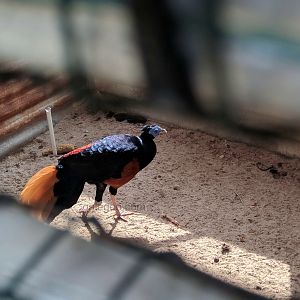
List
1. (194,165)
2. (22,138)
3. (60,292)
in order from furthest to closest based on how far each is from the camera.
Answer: (22,138) < (194,165) < (60,292)

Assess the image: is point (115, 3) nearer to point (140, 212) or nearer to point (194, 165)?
point (140, 212)

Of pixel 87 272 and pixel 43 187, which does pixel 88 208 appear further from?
pixel 87 272

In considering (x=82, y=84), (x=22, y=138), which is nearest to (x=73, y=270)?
(x=82, y=84)

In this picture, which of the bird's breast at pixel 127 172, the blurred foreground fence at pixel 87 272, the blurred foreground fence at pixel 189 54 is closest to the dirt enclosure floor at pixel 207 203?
the bird's breast at pixel 127 172

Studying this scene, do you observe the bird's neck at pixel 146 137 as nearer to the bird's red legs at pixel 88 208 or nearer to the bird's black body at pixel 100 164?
the bird's black body at pixel 100 164

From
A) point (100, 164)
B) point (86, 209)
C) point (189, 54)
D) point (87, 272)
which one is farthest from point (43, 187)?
point (189, 54)

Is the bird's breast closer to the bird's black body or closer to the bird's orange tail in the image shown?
the bird's black body
